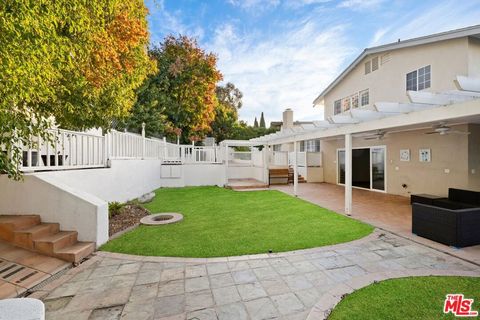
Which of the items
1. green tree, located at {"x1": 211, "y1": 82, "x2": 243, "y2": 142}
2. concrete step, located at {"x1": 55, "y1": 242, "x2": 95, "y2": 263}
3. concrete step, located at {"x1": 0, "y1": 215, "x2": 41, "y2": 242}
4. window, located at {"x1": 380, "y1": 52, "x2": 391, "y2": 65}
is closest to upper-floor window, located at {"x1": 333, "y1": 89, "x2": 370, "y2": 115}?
window, located at {"x1": 380, "y1": 52, "x2": 391, "y2": 65}

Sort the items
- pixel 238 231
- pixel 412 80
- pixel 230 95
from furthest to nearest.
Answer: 1. pixel 230 95
2. pixel 412 80
3. pixel 238 231

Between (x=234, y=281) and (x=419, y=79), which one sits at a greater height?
(x=419, y=79)

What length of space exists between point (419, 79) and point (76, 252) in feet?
41.7

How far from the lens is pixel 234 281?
3.54m

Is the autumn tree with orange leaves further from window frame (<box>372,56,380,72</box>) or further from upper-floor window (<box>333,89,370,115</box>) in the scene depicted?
window frame (<box>372,56,380,72</box>)

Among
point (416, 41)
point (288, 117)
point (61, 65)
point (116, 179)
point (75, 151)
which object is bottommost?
point (116, 179)

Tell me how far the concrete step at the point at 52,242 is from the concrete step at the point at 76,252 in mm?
82

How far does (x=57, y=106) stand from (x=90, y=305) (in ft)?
11.2

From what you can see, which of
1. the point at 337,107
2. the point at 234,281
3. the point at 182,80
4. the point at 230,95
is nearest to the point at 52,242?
the point at 234,281

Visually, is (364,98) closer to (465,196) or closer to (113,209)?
(465,196)

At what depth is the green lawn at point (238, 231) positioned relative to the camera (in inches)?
188

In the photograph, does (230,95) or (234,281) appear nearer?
(234,281)

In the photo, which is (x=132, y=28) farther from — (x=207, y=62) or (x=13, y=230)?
(x=207, y=62)

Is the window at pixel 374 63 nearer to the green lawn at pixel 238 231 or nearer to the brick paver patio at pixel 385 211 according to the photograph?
the brick paver patio at pixel 385 211
